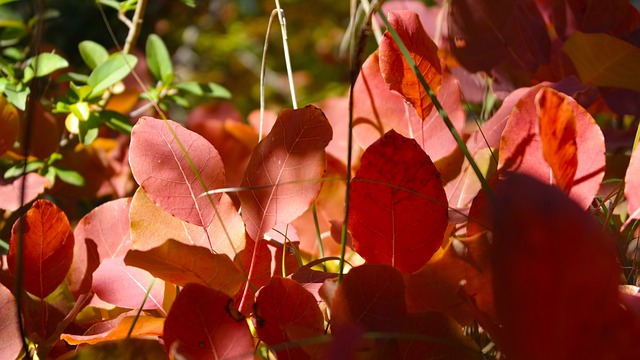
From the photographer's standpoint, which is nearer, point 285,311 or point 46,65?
point 285,311

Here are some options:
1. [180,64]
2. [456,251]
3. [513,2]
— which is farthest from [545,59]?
[180,64]

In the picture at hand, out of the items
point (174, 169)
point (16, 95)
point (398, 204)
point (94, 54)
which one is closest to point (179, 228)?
point (174, 169)

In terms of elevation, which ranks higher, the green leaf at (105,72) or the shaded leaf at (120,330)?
the green leaf at (105,72)

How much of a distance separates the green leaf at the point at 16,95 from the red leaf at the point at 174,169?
0.21 metres

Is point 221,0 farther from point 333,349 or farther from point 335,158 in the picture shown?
point 333,349

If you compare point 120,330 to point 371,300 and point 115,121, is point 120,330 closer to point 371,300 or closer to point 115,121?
point 371,300

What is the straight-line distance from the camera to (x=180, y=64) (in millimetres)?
2266

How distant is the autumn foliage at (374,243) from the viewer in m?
0.25

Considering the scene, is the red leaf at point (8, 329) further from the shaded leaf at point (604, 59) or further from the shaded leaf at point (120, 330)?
the shaded leaf at point (604, 59)

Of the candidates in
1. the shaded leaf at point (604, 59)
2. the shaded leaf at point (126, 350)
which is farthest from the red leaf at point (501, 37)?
the shaded leaf at point (126, 350)

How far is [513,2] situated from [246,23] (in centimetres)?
189

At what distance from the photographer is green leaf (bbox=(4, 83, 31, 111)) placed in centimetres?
57

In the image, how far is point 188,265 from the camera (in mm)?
377

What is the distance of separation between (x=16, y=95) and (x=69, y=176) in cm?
13
